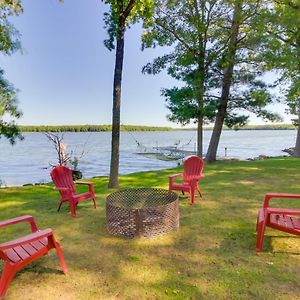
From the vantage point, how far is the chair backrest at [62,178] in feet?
17.6

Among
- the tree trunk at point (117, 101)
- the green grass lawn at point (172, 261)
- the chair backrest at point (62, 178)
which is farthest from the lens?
the tree trunk at point (117, 101)

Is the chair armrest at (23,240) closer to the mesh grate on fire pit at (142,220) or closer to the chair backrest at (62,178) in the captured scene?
Answer: the mesh grate on fire pit at (142,220)

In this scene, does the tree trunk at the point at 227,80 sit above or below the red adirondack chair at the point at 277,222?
above

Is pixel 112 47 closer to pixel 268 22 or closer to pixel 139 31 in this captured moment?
pixel 139 31

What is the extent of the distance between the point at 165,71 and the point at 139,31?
2.23 metres

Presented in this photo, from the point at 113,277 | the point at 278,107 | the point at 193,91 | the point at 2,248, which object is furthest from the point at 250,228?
the point at 278,107

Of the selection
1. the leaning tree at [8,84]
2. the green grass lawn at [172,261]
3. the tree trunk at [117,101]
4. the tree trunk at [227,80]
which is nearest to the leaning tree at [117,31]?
the tree trunk at [117,101]

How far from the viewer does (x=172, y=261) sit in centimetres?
333

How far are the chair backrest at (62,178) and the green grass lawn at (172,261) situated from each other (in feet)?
1.56

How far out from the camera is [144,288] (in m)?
2.78

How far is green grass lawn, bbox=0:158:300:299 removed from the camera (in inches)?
107

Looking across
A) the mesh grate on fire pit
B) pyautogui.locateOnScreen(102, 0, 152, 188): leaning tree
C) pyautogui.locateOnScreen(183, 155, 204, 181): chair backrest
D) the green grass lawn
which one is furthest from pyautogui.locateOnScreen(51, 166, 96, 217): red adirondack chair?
pyautogui.locateOnScreen(102, 0, 152, 188): leaning tree

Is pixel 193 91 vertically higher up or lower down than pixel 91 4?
lower down

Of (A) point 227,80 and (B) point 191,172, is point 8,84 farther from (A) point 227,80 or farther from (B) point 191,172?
(A) point 227,80
